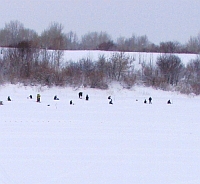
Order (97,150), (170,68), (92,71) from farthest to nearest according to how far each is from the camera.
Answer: (170,68), (92,71), (97,150)

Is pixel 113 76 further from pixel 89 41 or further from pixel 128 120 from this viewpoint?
pixel 89 41

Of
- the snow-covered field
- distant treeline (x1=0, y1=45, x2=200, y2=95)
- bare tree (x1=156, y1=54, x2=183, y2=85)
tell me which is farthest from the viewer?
bare tree (x1=156, y1=54, x2=183, y2=85)

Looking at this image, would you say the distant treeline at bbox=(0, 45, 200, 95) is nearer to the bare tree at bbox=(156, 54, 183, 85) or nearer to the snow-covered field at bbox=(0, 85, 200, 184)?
the bare tree at bbox=(156, 54, 183, 85)

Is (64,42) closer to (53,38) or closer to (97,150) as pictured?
(53,38)

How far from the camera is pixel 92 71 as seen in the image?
118ft

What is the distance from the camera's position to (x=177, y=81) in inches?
1506

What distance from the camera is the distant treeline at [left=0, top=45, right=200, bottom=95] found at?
33250 mm

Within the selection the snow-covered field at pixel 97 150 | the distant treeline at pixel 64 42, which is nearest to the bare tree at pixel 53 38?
the distant treeline at pixel 64 42

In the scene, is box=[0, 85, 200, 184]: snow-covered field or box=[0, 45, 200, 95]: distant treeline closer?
box=[0, 85, 200, 184]: snow-covered field

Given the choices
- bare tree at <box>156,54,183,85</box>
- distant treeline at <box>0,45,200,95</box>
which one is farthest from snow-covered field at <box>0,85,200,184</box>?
bare tree at <box>156,54,183,85</box>

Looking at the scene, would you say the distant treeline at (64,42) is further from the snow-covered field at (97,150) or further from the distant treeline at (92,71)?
the snow-covered field at (97,150)

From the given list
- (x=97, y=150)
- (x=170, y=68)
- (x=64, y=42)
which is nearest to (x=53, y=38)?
(x=64, y=42)

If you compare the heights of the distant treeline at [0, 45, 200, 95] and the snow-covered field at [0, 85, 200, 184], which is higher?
the distant treeline at [0, 45, 200, 95]

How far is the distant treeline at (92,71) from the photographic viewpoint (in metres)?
33.2
